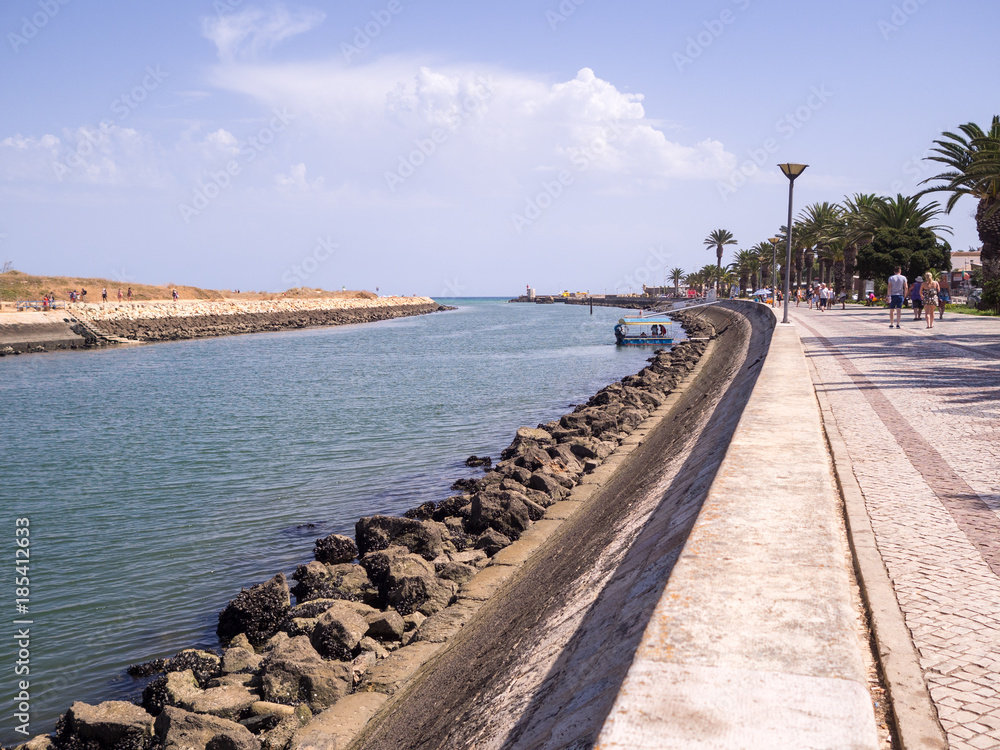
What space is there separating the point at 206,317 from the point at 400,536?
2699 inches

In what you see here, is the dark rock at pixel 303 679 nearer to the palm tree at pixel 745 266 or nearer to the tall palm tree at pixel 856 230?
the tall palm tree at pixel 856 230

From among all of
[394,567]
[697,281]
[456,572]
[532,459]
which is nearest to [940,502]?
[456,572]

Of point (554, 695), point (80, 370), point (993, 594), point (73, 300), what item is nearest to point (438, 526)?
point (554, 695)

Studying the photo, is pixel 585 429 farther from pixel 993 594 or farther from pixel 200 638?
pixel 993 594

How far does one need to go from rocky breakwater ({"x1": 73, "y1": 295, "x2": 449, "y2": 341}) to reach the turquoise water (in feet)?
83.1

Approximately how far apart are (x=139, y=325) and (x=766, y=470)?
2574 inches

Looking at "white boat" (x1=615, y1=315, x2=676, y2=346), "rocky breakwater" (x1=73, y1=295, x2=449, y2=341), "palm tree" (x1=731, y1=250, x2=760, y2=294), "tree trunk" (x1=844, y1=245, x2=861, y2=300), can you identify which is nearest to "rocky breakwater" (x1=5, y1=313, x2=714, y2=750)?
"white boat" (x1=615, y1=315, x2=676, y2=346)

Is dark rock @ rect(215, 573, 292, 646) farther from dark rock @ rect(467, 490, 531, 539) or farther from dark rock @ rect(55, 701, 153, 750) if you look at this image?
dark rock @ rect(467, 490, 531, 539)

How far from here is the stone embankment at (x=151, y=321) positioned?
51438mm

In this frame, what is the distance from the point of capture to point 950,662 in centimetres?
317

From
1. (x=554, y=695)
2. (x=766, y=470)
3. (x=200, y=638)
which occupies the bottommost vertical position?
(x=200, y=638)

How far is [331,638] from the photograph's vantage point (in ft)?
22.7

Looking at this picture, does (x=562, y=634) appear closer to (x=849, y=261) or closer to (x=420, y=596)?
(x=420, y=596)

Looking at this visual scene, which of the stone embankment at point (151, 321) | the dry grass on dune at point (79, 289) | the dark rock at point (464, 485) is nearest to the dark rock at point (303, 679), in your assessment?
the dark rock at point (464, 485)
